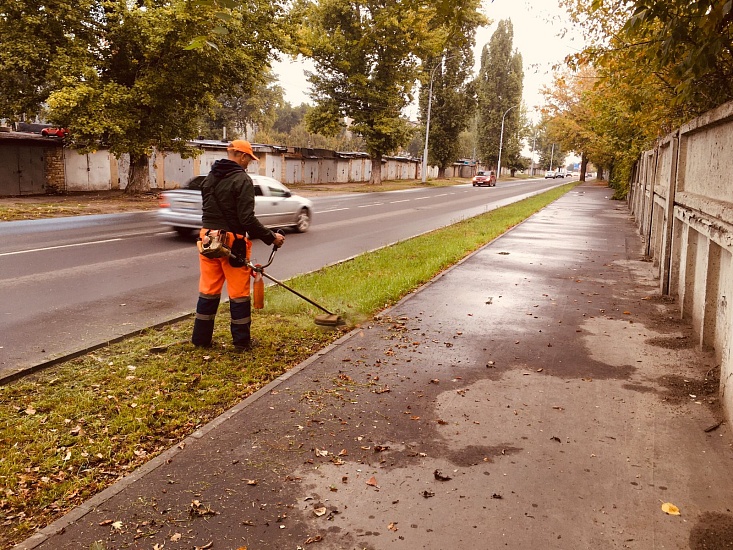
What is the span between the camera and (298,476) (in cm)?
357

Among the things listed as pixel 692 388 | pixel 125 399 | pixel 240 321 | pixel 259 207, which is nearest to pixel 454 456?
pixel 692 388

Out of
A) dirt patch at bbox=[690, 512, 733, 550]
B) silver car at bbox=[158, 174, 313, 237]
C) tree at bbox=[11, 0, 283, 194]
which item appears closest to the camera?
dirt patch at bbox=[690, 512, 733, 550]

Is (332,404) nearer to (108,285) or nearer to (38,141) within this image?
(108,285)

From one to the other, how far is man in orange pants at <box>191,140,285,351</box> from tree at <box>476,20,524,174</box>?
7992cm

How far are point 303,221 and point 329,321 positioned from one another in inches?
397

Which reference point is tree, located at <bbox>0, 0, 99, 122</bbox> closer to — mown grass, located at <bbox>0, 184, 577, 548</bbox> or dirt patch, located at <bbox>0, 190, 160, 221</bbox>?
dirt patch, located at <bbox>0, 190, 160, 221</bbox>

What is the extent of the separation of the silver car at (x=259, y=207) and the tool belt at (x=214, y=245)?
7.82 m

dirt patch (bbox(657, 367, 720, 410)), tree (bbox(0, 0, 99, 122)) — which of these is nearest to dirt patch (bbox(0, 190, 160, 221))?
tree (bbox(0, 0, 99, 122))

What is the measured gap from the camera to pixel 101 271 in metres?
10.0

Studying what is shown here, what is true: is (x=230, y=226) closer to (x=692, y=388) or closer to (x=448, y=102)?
(x=692, y=388)

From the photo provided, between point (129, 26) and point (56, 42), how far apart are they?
8.86ft

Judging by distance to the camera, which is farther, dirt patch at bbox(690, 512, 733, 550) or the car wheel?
the car wheel

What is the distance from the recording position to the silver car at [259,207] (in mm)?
13695

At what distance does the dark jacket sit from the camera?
5.68m
